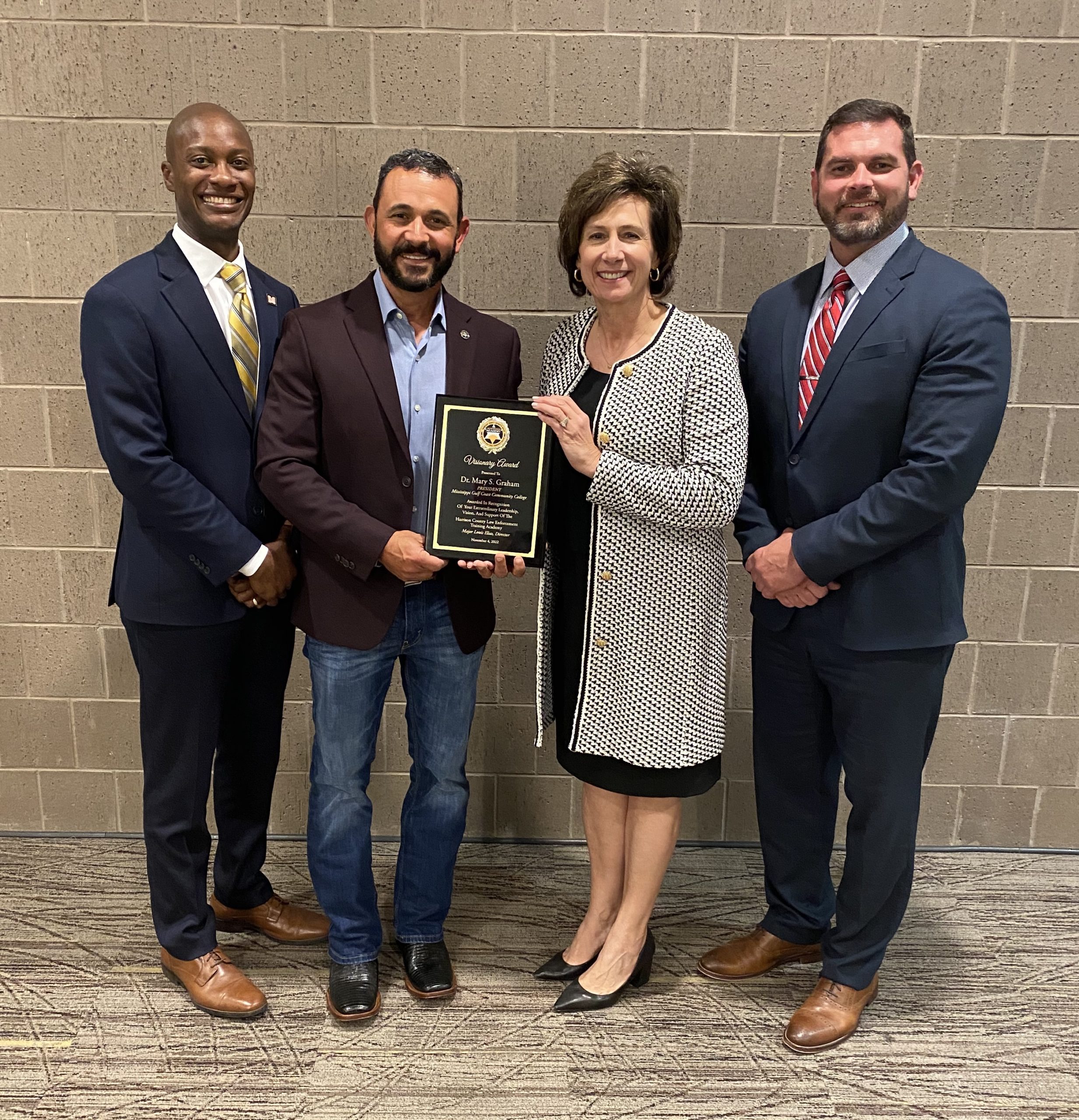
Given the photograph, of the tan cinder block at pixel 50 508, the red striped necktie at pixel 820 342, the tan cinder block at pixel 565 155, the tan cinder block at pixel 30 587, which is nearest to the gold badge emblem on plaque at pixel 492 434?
the red striped necktie at pixel 820 342

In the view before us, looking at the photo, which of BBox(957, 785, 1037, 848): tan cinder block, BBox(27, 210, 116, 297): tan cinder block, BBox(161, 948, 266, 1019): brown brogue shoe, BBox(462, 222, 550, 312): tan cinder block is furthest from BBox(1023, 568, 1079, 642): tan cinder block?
BBox(27, 210, 116, 297): tan cinder block

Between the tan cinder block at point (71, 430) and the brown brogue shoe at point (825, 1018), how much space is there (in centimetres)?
233

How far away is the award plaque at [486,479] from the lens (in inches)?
80.1

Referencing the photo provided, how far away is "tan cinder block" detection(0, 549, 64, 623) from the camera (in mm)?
2938

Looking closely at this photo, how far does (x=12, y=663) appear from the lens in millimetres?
3016

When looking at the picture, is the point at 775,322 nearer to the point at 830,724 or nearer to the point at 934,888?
the point at 830,724

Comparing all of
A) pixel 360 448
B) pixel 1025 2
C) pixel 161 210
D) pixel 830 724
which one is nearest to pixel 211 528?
pixel 360 448

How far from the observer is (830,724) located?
7.74 ft

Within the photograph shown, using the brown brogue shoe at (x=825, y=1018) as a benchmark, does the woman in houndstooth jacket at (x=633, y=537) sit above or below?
above

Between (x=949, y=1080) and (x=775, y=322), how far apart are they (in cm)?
168

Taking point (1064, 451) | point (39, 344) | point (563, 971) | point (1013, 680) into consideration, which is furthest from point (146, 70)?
point (1013, 680)

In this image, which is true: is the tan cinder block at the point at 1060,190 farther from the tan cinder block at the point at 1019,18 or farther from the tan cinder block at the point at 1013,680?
the tan cinder block at the point at 1013,680

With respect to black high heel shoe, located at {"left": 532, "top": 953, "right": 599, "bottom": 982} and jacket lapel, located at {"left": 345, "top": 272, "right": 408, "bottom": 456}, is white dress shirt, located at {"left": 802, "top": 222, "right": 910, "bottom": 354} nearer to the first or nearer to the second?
jacket lapel, located at {"left": 345, "top": 272, "right": 408, "bottom": 456}

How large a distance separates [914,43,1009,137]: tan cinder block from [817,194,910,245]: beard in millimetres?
758
